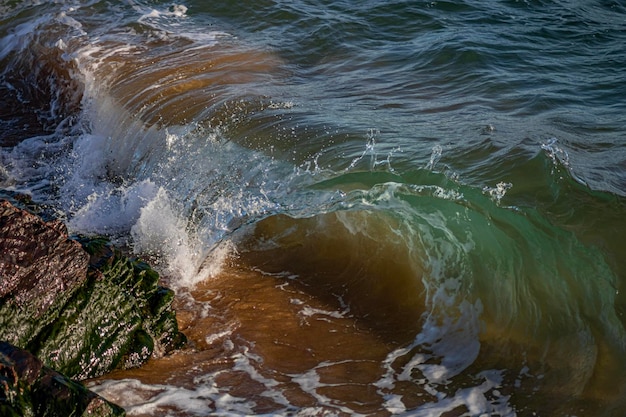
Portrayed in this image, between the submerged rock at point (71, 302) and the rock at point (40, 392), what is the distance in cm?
61

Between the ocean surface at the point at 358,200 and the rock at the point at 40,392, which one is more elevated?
the rock at the point at 40,392

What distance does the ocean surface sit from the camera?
4430mm

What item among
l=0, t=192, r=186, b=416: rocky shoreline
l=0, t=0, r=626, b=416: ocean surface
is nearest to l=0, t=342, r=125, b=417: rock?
l=0, t=192, r=186, b=416: rocky shoreline

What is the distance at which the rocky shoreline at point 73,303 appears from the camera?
3.99 metres

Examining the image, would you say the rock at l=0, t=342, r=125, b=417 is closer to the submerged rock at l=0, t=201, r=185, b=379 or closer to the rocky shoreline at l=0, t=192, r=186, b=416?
the rocky shoreline at l=0, t=192, r=186, b=416

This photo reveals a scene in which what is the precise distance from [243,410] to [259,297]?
53.5 inches

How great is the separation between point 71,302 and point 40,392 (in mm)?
919

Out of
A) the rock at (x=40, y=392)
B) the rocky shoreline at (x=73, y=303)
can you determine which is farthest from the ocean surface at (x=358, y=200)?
the rock at (x=40, y=392)

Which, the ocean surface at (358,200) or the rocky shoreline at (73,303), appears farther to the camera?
the ocean surface at (358,200)

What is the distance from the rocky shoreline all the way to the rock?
0.32 m

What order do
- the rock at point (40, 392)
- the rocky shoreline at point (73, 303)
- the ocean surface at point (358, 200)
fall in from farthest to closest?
the ocean surface at point (358, 200) < the rocky shoreline at point (73, 303) < the rock at point (40, 392)

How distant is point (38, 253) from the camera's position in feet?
13.3

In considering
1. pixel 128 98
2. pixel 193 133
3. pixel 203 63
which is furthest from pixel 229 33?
pixel 193 133

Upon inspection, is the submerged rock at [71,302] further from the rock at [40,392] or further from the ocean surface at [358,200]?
the rock at [40,392]
